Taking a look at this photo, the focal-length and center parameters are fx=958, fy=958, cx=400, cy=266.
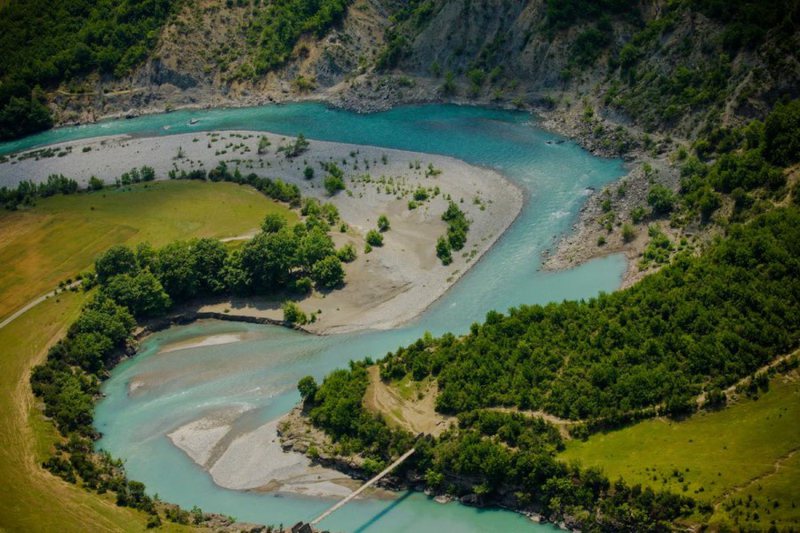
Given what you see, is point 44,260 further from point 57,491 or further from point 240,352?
point 57,491

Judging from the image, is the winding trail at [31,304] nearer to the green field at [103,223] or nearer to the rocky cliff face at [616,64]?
the green field at [103,223]

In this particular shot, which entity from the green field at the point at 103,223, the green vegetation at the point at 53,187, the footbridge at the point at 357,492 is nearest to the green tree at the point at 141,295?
the green field at the point at 103,223

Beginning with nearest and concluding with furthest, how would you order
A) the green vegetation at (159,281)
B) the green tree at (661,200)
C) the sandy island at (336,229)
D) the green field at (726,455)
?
the green field at (726,455), the sandy island at (336,229), the green vegetation at (159,281), the green tree at (661,200)

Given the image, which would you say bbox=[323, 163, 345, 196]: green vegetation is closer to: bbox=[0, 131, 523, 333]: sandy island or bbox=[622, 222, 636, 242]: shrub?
bbox=[0, 131, 523, 333]: sandy island

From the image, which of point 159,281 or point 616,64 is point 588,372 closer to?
point 159,281

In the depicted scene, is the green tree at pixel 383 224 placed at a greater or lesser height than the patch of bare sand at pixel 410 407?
greater

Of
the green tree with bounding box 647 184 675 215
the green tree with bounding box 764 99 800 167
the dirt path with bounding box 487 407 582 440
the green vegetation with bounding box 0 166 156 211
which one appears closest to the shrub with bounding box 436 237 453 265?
the green tree with bounding box 647 184 675 215

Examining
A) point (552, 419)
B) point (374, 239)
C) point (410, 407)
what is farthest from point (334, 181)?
point (552, 419)

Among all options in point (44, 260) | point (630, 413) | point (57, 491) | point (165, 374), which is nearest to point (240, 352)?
point (165, 374)
